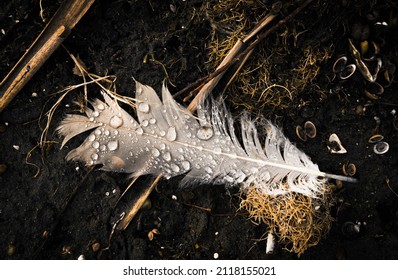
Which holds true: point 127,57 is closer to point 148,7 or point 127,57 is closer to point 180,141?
point 148,7

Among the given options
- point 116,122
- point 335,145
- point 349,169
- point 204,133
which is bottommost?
point 349,169

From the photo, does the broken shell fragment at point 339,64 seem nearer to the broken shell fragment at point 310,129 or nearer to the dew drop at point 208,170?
the broken shell fragment at point 310,129

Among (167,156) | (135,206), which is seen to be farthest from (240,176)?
(135,206)

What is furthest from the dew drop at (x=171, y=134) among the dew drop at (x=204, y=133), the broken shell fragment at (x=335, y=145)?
the broken shell fragment at (x=335, y=145)

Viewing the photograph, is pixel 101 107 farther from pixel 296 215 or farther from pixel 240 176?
pixel 296 215

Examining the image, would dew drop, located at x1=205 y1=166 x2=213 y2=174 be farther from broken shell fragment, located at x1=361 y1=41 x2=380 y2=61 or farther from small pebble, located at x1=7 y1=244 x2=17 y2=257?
small pebble, located at x1=7 y1=244 x2=17 y2=257

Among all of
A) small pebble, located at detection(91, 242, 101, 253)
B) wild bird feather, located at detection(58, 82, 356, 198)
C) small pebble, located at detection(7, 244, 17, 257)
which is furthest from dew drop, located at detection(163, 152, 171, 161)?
small pebble, located at detection(7, 244, 17, 257)
